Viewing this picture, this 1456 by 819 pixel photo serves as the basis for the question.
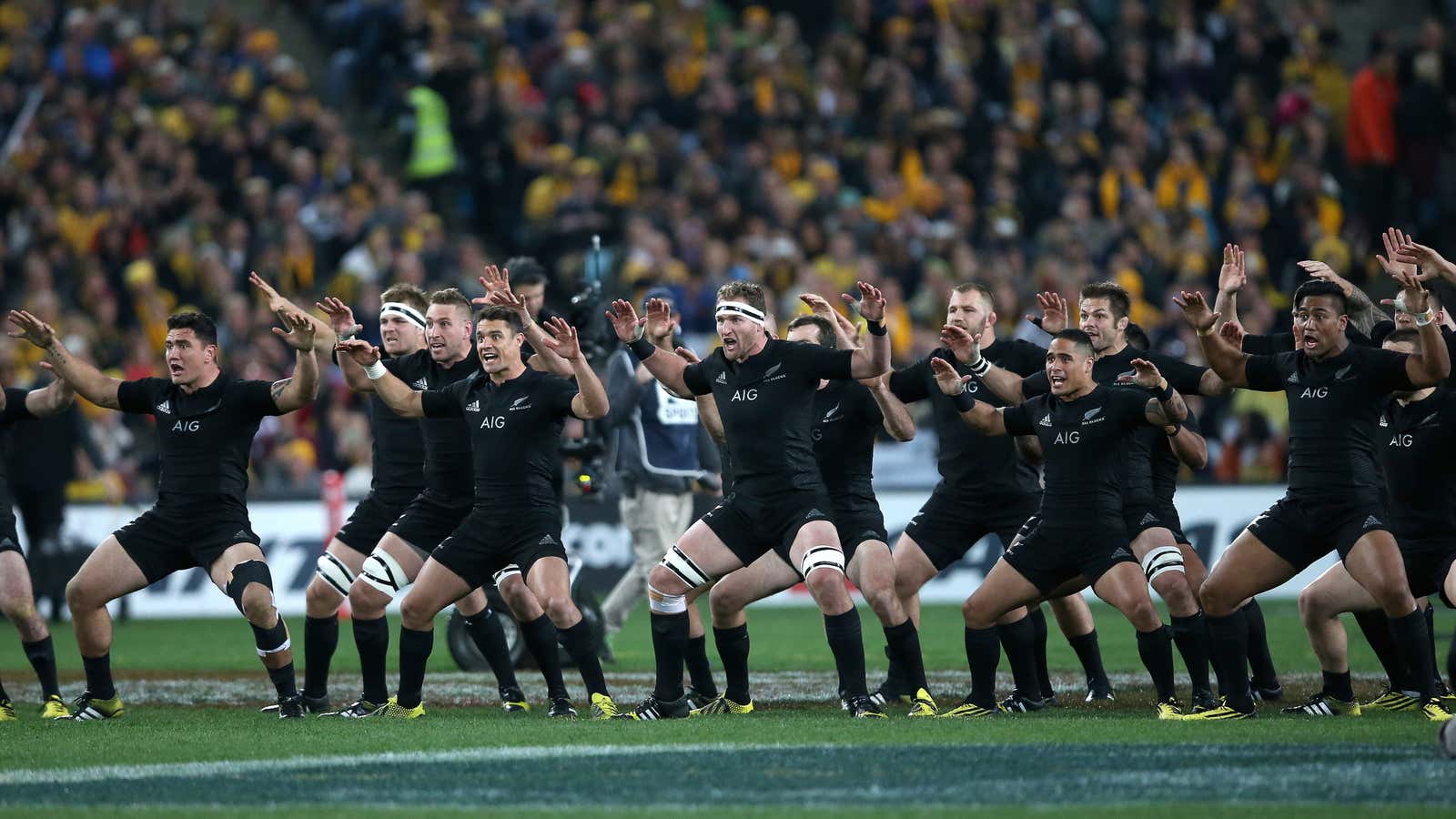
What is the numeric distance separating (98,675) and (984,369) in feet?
17.4

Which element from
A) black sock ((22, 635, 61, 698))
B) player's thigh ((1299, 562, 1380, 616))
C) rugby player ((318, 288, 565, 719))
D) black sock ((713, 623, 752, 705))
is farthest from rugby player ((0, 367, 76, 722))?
player's thigh ((1299, 562, 1380, 616))

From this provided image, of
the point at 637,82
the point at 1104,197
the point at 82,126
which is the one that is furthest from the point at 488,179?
the point at 1104,197

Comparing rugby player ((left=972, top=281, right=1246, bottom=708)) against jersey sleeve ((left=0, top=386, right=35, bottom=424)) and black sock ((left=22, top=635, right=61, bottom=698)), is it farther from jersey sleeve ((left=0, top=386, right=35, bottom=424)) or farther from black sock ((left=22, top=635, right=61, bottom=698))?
black sock ((left=22, top=635, right=61, bottom=698))

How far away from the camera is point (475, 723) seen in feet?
34.2

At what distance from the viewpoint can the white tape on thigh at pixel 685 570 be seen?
10570 millimetres

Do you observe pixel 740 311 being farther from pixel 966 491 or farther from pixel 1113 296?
pixel 1113 296

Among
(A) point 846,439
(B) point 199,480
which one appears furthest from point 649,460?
(B) point 199,480

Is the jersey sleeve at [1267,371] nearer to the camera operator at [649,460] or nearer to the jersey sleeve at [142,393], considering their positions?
the camera operator at [649,460]

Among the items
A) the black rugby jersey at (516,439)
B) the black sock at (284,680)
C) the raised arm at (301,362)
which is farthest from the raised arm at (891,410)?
the black sock at (284,680)

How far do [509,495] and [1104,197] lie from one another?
14017 mm

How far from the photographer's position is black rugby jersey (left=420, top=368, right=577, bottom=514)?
10922mm

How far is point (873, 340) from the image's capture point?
1016 cm

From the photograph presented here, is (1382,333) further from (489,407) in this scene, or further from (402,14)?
(402,14)

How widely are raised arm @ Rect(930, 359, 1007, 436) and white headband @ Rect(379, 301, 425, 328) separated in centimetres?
330
